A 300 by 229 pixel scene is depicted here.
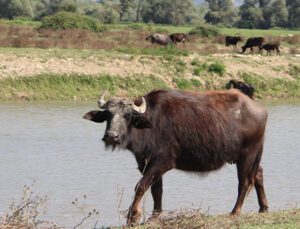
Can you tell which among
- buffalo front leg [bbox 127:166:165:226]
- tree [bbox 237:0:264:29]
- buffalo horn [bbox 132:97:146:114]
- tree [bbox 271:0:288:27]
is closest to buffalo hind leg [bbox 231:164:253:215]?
buffalo front leg [bbox 127:166:165:226]

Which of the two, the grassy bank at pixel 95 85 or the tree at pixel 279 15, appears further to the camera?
the tree at pixel 279 15

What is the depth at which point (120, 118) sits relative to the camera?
9500 mm

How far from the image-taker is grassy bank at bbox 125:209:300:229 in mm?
8398

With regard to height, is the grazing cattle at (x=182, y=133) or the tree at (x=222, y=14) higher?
the grazing cattle at (x=182, y=133)

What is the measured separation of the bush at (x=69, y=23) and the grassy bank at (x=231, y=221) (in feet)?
112

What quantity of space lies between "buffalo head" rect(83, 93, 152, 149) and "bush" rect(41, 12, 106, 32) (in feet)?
111

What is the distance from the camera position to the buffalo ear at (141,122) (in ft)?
31.6

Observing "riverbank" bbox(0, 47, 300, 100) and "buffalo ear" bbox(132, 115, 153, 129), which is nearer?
"buffalo ear" bbox(132, 115, 153, 129)

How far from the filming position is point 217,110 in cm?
1018

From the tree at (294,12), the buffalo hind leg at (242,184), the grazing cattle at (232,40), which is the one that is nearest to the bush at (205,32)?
the grazing cattle at (232,40)

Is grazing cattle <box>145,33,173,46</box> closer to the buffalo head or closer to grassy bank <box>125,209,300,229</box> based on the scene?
grassy bank <box>125,209,300,229</box>

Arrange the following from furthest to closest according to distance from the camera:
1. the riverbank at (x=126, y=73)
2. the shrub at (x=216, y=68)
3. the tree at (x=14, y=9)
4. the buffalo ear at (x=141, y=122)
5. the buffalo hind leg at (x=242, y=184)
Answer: the tree at (x=14, y=9) → the shrub at (x=216, y=68) → the riverbank at (x=126, y=73) → the buffalo hind leg at (x=242, y=184) → the buffalo ear at (x=141, y=122)

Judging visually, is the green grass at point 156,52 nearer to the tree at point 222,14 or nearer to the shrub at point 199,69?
the shrub at point 199,69

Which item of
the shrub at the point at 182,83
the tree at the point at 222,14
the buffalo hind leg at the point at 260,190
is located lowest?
the tree at the point at 222,14
